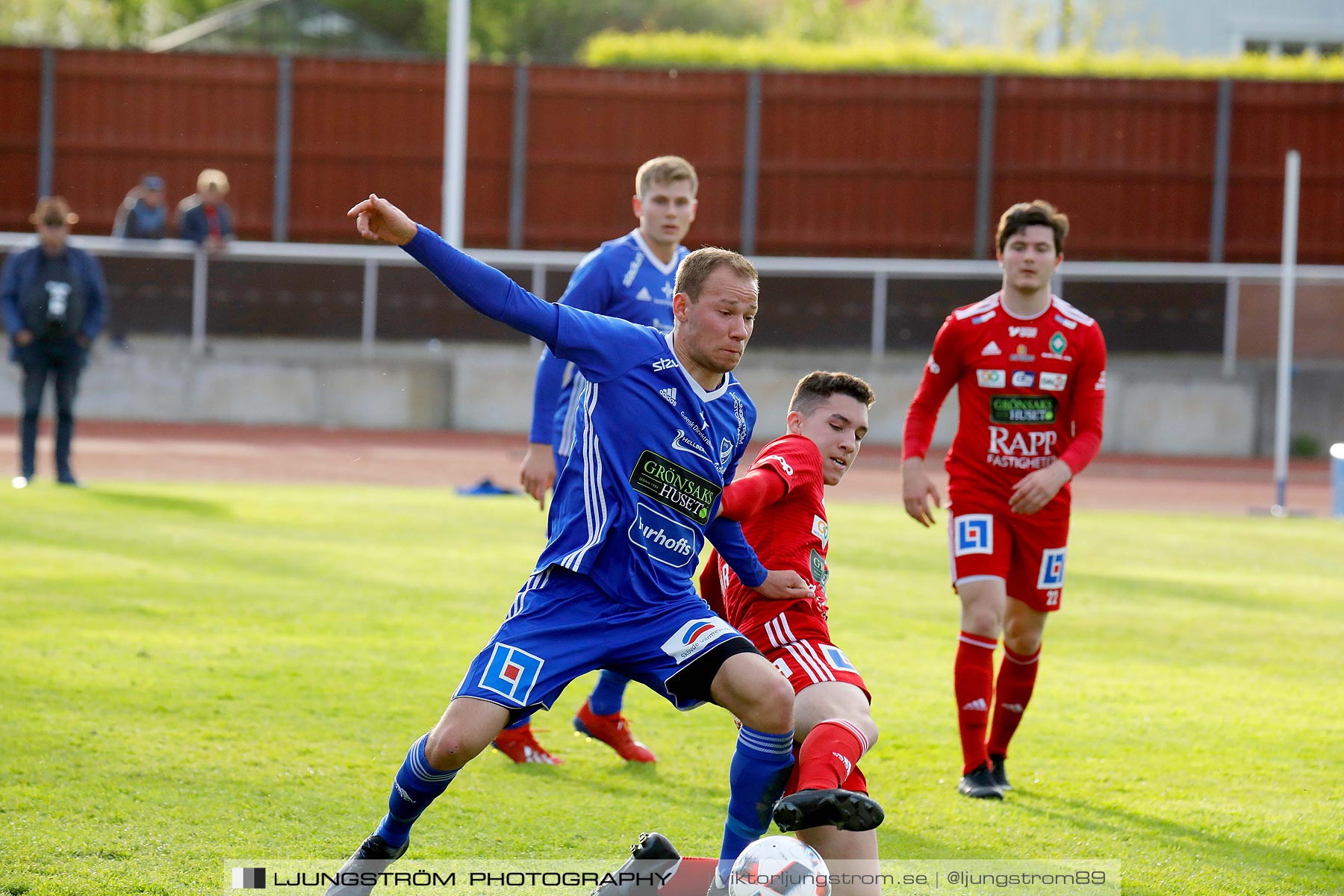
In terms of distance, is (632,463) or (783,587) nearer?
(632,463)

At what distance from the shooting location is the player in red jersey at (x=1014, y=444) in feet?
18.1

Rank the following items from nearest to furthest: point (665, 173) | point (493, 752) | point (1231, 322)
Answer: point (493, 752), point (665, 173), point (1231, 322)

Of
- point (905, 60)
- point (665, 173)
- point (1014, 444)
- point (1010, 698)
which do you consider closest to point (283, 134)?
point (905, 60)

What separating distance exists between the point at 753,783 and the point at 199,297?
60.7 ft

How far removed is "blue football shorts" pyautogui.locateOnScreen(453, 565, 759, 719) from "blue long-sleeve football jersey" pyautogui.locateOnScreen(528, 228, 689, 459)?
1.87 meters

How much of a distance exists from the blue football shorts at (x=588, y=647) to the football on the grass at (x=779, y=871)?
437 mm

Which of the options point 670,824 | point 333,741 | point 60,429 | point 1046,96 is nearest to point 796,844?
point 670,824

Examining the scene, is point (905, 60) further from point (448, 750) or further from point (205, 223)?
point (448, 750)

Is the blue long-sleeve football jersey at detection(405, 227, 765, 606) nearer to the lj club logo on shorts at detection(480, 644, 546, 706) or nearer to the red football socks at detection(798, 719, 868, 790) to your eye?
the lj club logo on shorts at detection(480, 644, 546, 706)

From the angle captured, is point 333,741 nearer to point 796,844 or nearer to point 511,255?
point 796,844

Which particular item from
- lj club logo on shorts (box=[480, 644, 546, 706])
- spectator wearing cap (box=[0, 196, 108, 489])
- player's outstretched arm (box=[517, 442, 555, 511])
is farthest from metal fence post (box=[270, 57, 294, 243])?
lj club logo on shorts (box=[480, 644, 546, 706])

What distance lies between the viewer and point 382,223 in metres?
3.79

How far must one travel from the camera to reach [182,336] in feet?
70.3

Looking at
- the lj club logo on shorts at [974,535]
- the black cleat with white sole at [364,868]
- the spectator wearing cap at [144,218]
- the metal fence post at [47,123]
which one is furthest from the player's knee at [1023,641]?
the metal fence post at [47,123]
